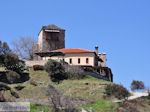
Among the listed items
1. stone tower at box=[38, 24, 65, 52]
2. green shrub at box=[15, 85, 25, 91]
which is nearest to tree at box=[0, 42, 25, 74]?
green shrub at box=[15, 85, 25, 91]

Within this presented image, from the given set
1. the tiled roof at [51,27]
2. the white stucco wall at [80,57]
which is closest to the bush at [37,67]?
the white stucco wall at [80,57]

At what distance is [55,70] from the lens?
91812mm

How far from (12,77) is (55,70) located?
6.10m

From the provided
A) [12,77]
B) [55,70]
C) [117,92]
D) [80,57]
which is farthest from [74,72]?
[80,57]

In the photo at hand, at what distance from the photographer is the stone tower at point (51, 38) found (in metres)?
116

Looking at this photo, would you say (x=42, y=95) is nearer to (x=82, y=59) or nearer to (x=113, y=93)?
(x=113, y=93)

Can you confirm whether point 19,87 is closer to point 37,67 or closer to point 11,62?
point 11,62

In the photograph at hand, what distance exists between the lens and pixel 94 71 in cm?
9956

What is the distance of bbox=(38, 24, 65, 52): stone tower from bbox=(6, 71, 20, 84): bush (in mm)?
25175

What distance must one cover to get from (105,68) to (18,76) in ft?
60.1

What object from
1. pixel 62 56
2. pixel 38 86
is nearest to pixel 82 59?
pixel 62 56

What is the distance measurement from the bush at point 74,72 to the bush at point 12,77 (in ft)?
22.9

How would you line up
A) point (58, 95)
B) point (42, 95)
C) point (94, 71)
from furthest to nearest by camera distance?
point (94, 71)
point (42, 95)
point (58, 95)

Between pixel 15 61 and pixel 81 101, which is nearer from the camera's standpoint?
pixel 81 101
